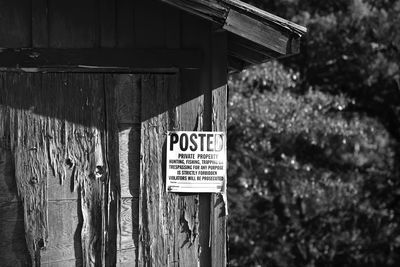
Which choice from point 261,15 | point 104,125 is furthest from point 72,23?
point 261,15

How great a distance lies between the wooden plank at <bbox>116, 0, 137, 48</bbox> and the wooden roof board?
0.37 metres

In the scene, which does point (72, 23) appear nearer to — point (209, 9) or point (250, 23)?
point (209, 9)

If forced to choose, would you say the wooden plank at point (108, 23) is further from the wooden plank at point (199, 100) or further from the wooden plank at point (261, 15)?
the wooden plank at point (261, 15)

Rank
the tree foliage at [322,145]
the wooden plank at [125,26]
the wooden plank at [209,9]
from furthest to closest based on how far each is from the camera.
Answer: the tree foliage at [322,145] < the wooden plank at [125,26] < the wooden plank at [209,9]

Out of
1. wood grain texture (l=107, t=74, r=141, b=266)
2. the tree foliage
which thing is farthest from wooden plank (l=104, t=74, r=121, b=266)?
the tree foliage

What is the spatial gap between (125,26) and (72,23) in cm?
36

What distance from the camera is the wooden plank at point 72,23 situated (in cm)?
564

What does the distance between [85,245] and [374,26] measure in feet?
28.5

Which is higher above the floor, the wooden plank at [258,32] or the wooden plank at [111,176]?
the wooden plank at [258,32]

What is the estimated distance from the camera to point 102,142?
5.63 m

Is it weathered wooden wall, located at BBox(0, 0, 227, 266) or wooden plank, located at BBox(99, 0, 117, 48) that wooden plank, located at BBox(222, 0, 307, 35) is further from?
wooden plank, located at BBox(99, 0, 117, 48)

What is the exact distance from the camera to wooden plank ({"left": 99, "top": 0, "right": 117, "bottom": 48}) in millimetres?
5672

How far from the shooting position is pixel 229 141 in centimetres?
1284

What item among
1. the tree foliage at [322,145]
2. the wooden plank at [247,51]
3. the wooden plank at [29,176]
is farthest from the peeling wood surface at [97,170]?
the tree foliage at [322,145]
